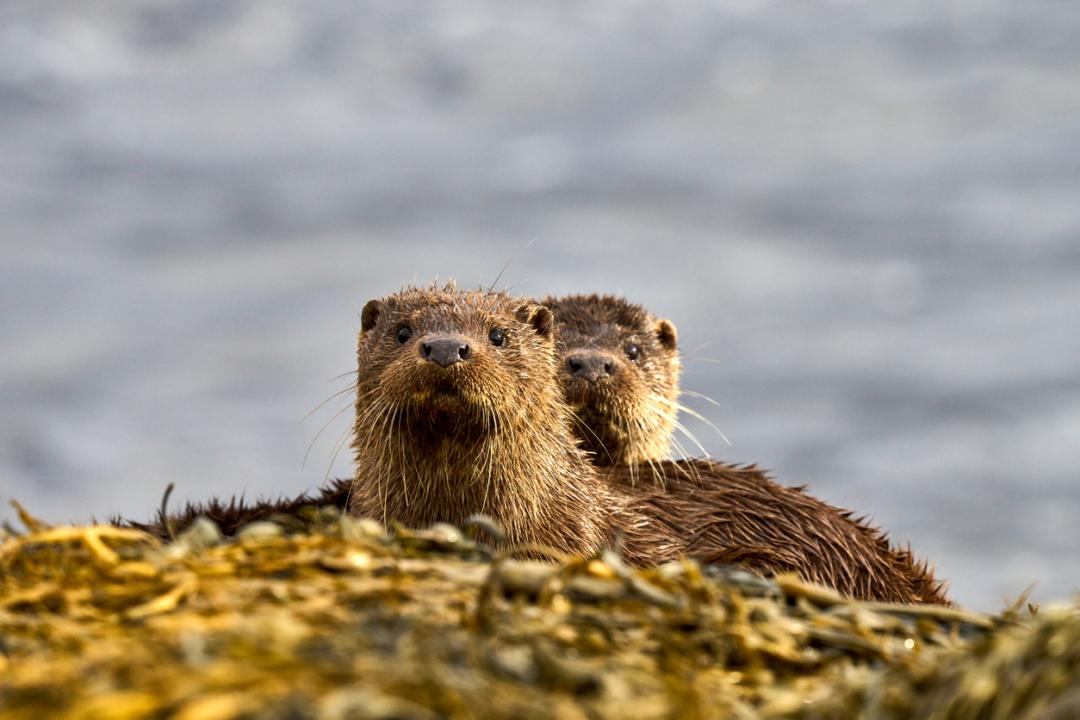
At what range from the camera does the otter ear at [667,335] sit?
9086mm

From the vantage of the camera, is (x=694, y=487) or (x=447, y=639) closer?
(x=447, y=639)

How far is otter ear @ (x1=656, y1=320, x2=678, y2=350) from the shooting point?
909 centimetres

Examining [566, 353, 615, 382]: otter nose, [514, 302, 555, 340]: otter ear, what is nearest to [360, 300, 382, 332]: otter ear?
[514, 302, 555, 340]: otter ear

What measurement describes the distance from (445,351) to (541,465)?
850 mm

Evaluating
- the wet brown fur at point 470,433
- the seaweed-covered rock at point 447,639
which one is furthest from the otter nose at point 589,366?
the seaweed-covered rock at point 447,639

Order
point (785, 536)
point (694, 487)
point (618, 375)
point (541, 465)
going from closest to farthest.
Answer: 1. point (541, 465)
2. point (785, 536)
3. point (694, 487)
4. point (618, 375)

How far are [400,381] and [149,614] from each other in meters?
3.02

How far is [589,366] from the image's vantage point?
7.62 m

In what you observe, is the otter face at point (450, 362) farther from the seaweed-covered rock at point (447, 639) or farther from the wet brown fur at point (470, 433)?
the seaweed-covered rock at point (447, 639)

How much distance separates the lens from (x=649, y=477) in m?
7.59

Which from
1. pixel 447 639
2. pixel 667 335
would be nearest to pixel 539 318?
pixel 667 335

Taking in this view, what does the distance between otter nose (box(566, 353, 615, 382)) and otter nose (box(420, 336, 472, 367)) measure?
2.08 meters

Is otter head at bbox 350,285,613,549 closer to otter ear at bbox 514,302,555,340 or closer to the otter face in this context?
the otter face

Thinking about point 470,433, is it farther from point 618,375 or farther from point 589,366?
point 618,375
